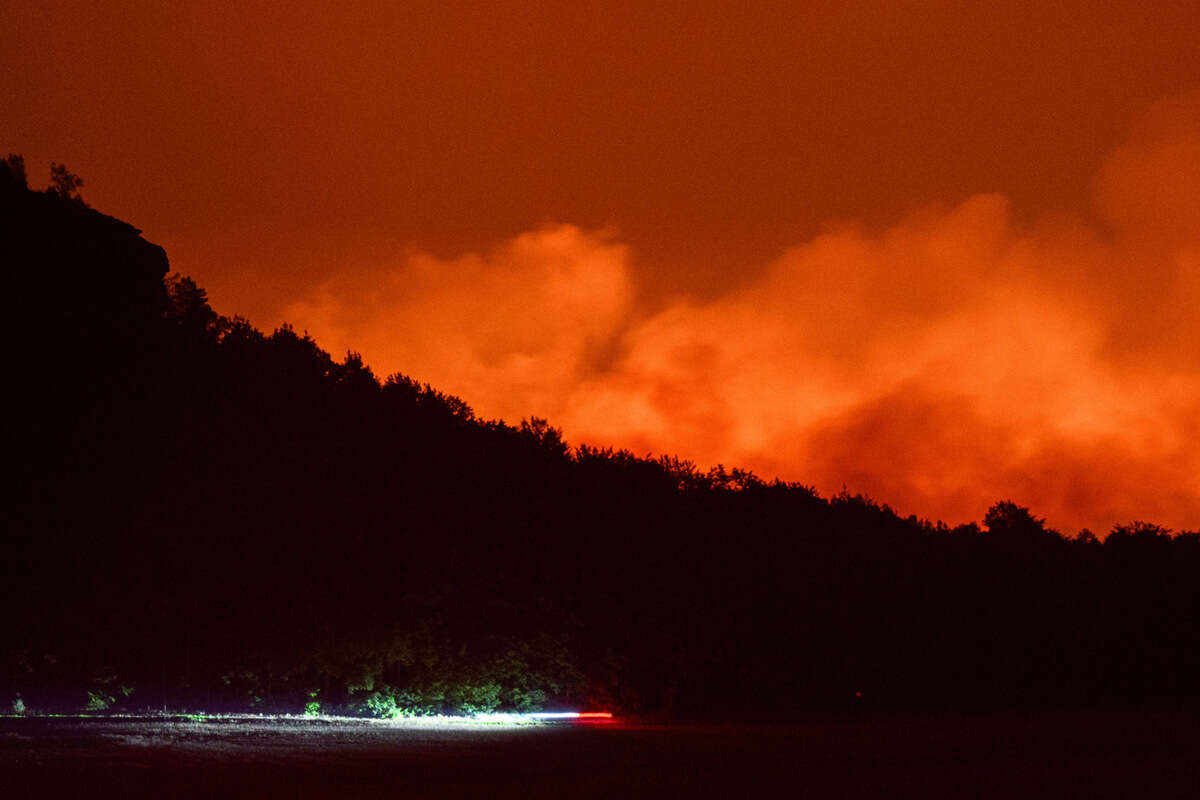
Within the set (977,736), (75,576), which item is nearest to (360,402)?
(75,576)

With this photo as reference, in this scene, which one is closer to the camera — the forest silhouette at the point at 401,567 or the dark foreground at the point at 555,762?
the dark foreground at the point at 555,762

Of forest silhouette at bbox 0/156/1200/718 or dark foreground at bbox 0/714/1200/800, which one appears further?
forest silhouette at bbox 0/156/1200/718

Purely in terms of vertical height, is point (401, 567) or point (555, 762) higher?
point (401, 567)

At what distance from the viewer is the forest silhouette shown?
22719mm

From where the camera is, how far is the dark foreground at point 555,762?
9695 mm

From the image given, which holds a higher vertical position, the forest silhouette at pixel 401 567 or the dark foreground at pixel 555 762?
the forest silhouette at pixel 401 567

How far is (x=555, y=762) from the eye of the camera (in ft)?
43.0

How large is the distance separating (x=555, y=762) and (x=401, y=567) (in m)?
14.9

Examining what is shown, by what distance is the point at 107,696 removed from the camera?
22.4m

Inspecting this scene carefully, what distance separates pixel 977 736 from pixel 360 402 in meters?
18.3

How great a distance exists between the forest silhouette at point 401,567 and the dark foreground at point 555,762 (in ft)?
13.8

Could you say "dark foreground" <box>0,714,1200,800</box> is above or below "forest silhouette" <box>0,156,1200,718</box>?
below

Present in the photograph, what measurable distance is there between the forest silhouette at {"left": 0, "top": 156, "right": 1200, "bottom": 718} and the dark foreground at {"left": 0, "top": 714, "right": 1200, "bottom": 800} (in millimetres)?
4210

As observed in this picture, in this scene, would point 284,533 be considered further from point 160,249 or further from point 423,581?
point 160,249
